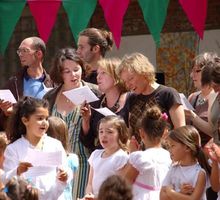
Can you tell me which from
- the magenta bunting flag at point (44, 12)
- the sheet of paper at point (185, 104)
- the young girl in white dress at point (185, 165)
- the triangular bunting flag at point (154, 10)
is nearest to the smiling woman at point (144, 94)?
the sheet of paper at point (185, 104)

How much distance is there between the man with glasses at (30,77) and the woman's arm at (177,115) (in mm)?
1407

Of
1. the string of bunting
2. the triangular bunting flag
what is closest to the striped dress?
the string of bunting

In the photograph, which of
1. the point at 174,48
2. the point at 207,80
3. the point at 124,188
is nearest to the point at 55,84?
the point at 207,80

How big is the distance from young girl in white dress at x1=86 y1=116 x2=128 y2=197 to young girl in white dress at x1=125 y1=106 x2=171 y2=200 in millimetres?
196

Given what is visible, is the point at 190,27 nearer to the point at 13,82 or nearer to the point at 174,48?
the point at 174,48

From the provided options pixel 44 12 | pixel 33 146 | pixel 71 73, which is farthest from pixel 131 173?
pixel 44 12

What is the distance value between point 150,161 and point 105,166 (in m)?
0.40

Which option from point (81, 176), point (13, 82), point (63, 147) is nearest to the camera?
point (63, 147)

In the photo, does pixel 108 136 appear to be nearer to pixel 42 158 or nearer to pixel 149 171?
pixel 149 171

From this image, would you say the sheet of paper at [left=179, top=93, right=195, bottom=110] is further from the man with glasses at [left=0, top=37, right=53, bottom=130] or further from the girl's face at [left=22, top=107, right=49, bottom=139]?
the man with glasses at [left=0, top=37, right=53, bottom=130]

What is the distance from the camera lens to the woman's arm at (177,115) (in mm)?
6422

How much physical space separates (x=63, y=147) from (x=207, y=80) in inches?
49.1

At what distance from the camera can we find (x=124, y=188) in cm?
452

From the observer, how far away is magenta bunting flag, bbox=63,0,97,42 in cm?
884
